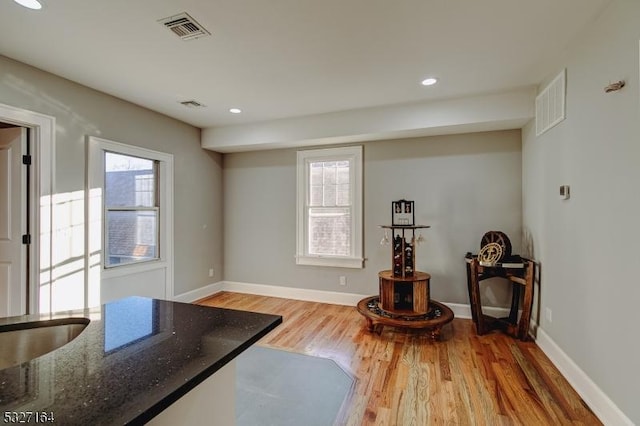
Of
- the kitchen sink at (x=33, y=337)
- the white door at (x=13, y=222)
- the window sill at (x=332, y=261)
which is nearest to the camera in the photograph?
the kitchen sink at (x=33, y=337)

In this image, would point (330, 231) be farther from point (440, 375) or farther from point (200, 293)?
point (440, 375)

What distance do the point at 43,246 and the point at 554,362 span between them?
470 cm

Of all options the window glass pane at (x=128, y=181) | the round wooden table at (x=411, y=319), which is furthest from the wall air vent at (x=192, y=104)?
the round wooden table at (x=411, y=319)

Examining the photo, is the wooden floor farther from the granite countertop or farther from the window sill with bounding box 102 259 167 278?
the window sill with bounding box 102 259 167 278

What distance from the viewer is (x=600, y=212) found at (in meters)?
2.02

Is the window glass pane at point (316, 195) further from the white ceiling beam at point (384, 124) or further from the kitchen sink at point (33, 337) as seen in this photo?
the kitchen sink at point (33, 337)

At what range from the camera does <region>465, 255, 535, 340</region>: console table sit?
3059mm

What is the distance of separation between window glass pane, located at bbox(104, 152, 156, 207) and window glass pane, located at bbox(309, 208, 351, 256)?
2219 mm

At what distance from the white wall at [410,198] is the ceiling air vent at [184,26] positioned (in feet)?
8.17

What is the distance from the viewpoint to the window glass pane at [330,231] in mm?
4363

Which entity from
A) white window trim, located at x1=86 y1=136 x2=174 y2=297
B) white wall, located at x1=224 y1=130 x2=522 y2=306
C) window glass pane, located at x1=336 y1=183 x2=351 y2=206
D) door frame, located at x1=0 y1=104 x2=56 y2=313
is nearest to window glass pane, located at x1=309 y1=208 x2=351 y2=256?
window glass pane, located at x1=336 y1=183 x2=351 y2=206

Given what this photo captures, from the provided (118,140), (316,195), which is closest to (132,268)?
(118,140)

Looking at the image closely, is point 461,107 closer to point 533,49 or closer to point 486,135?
point 486,135

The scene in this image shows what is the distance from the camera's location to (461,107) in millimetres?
3408
